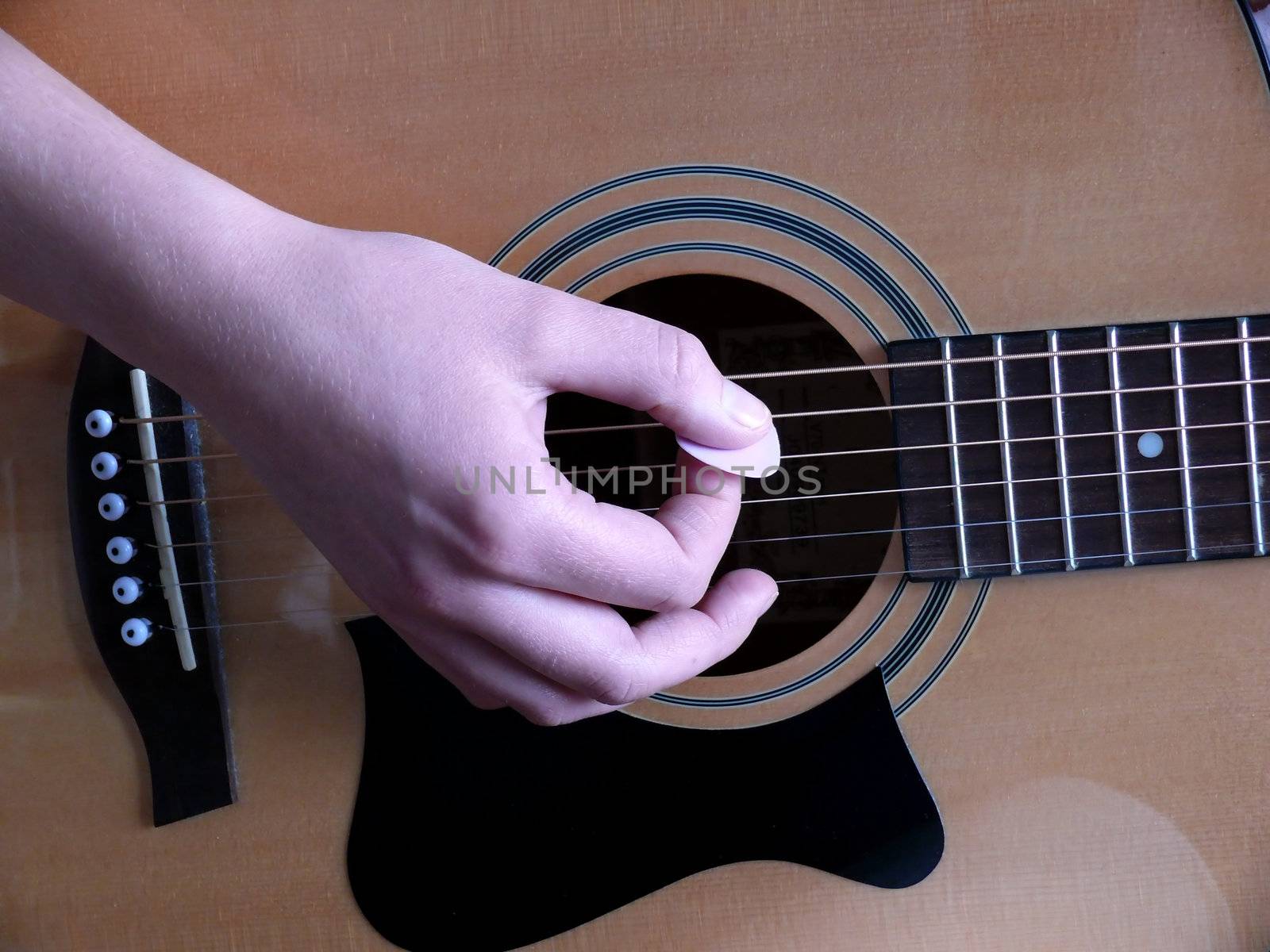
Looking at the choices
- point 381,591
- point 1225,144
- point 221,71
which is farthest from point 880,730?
point 221,71

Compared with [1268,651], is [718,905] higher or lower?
lower

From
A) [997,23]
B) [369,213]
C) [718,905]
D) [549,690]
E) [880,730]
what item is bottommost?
[718,905]

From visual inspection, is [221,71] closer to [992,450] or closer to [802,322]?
[802,322]

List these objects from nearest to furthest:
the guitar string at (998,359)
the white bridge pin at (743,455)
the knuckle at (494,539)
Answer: the knuckle at (494,539) < the white bridge pin at (743,455) < the guitar string at (998,359)

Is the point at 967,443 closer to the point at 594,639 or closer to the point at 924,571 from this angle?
the point at 924,571

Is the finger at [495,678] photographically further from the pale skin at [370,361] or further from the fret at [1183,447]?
the fret at [1183,447]

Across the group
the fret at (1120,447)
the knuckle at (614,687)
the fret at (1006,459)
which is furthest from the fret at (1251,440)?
the knuckle at (614,687)

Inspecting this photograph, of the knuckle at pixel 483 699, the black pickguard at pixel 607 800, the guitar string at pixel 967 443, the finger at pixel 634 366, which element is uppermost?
the finger at pixel 634 366
